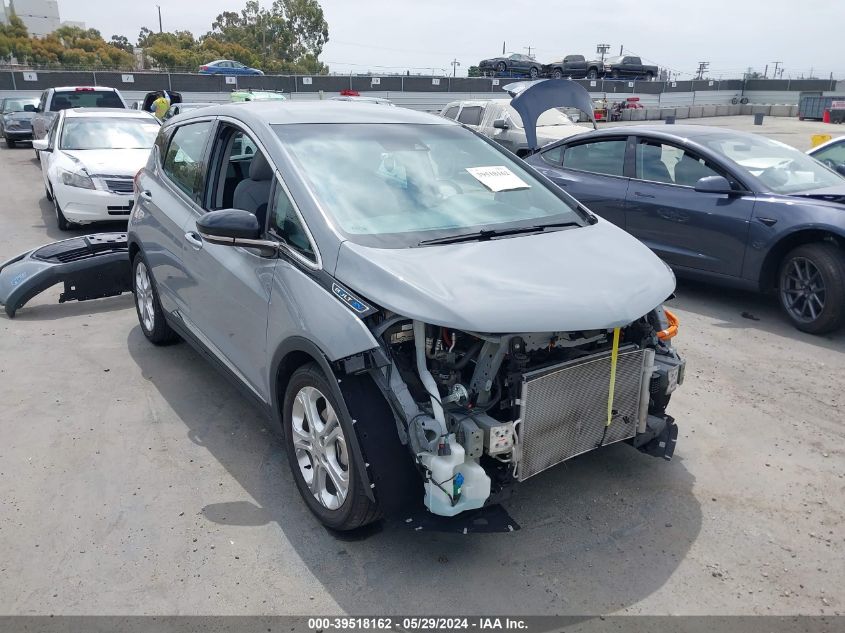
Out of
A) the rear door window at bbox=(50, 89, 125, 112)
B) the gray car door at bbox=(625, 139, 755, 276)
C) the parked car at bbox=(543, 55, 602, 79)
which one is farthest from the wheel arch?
the parked car at bbox=(543, 55, 602, 79)

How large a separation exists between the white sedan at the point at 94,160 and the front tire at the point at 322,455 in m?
7.04

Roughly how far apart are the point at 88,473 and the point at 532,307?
2.63 m

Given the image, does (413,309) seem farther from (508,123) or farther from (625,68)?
(625,68)

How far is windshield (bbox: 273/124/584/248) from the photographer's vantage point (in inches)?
131

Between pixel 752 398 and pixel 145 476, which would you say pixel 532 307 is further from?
pixel 752 398

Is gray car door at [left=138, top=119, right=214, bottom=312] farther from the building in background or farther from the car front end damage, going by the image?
the building in background

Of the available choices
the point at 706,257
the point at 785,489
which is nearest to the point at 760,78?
the point at 706,257

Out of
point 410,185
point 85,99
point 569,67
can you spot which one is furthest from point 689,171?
point 569,67

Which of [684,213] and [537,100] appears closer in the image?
[684,213]

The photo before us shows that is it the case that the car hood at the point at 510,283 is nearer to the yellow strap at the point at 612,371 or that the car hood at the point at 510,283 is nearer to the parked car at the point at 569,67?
the yellow strap at the point at 612,371


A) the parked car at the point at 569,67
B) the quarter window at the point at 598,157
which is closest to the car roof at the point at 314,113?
the quarter window at the point at 598,157

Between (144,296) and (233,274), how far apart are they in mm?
2157

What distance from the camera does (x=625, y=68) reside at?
42.8m

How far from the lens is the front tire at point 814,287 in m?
5.67
